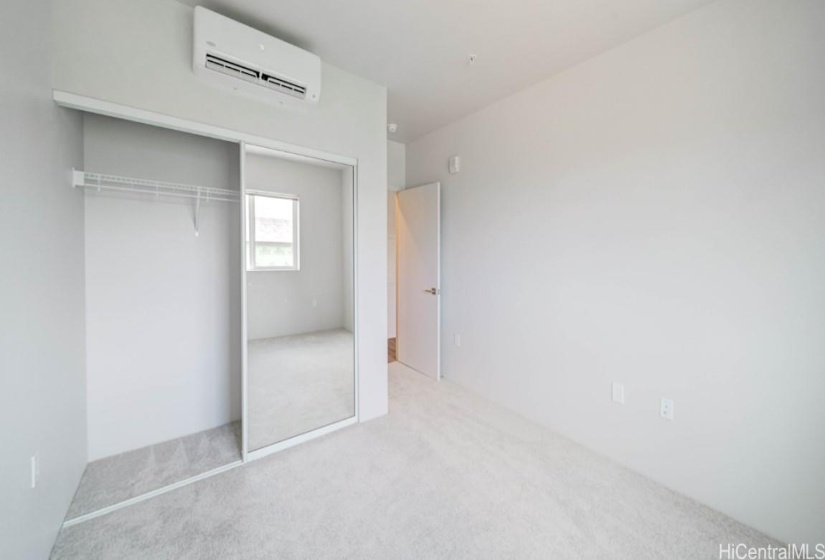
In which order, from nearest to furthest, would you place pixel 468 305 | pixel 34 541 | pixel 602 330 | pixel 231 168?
pixel 34 541
pixel 602 330
pixel 231 168
pixel 468 305

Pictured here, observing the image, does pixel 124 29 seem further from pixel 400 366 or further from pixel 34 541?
pixel 400 366

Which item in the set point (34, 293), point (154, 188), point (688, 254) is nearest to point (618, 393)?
point (688, 254)

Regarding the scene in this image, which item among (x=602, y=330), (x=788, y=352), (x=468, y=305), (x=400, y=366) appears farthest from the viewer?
(x=400, y=366)

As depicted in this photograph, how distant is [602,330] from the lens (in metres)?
2.30

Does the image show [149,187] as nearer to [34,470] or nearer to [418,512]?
[34,470]

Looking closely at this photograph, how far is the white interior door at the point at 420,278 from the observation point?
353 cm

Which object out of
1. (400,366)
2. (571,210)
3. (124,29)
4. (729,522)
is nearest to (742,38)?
(571,210)

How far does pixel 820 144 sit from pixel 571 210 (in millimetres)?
1160

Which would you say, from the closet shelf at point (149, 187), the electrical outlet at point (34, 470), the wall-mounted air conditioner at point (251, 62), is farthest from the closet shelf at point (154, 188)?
the electrical outlet at point (34, 470)

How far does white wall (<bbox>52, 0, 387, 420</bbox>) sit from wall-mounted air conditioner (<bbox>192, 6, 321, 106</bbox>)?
0.11 metres

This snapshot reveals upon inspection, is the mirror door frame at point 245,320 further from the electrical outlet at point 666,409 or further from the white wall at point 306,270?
the electrical outlet at point 666,409

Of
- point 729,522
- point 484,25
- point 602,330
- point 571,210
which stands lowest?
point 729,522

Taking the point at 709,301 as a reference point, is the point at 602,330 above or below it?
below

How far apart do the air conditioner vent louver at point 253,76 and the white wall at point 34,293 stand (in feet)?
2.12
